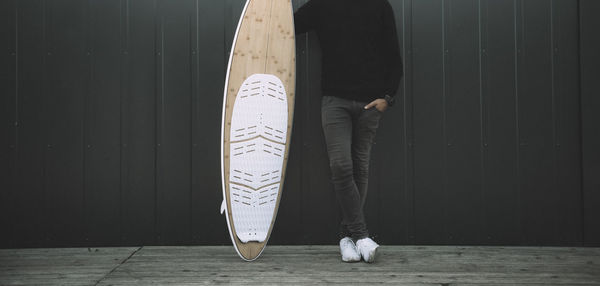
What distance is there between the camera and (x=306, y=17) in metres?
2.25

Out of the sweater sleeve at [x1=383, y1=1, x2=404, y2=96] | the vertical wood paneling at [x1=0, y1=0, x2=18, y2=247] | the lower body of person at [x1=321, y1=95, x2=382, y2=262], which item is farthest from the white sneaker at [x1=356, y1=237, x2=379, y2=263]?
the vertical wood paneling at [x1=0, y1=0, x2=18, y2=247]

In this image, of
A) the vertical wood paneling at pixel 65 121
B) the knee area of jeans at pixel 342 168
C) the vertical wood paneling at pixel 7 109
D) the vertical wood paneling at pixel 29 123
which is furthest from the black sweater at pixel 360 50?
the vertical wood paneling at pixel 7 109

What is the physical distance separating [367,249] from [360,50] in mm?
910

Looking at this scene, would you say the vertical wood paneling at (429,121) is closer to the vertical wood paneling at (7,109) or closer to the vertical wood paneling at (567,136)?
the vertical wood paneling at (567,136)

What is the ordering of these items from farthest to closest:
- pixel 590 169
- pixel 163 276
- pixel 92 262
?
pixel 590 169
pixel 92 262
pixel 163 276

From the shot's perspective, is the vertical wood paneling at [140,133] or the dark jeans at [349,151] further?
the vertical wood paneling at [140,133]

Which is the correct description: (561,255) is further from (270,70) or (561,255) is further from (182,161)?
(182,161)

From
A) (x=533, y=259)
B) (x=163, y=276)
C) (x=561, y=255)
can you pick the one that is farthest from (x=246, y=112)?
(x=561, y=255)

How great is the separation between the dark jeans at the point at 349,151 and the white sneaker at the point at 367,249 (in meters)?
0.04

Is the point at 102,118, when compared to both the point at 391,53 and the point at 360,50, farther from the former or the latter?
the point at 391,53

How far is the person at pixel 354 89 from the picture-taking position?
6.80 ft

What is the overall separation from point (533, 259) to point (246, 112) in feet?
4.91

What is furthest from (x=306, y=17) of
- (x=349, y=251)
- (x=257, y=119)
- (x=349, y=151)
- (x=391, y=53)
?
(x=349, y=251)

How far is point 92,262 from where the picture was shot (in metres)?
→ 2.04
